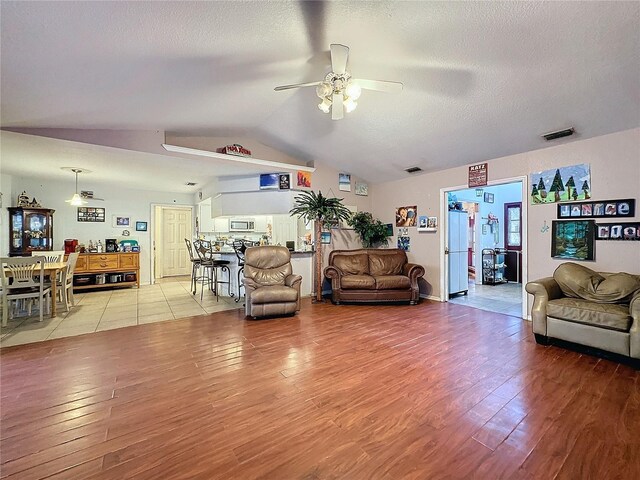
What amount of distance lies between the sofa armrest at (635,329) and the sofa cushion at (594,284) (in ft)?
1.08

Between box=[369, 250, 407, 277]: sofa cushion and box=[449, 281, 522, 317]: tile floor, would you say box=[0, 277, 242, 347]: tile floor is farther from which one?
box=[449, 281, 522, 317]: tile floor

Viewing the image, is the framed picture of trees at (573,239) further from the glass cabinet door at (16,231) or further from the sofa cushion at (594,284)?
the glass cabinet door at (16,231)

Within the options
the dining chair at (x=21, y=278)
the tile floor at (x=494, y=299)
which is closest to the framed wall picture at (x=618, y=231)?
the tile floor at (x=494, y=299)

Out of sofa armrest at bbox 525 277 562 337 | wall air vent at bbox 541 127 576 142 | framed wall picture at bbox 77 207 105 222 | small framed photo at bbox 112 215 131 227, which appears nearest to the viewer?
sofa armrest at bbox 525 277 562 337

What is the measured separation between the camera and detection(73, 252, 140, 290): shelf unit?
20.0 feet

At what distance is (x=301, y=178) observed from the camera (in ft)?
18.6

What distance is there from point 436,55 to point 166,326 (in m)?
4.59

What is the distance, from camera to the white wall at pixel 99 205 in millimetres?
6106

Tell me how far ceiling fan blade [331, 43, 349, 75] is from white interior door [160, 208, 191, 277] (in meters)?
7.28

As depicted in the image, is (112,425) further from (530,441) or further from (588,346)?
(588,346)

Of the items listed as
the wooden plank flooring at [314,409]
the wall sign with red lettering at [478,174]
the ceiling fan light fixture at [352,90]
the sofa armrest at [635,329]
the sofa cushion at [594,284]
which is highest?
the ceiling fan light fixture at [352,90]

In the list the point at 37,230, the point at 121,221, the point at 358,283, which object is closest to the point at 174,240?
the point at 121,221

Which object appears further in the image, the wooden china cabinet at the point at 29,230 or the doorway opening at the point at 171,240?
the doorway opening at the point at 171,240

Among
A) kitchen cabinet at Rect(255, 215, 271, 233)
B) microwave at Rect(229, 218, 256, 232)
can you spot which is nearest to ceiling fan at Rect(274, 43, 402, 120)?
kitchen cabinet at Rect(255, 215, 271, 233)
